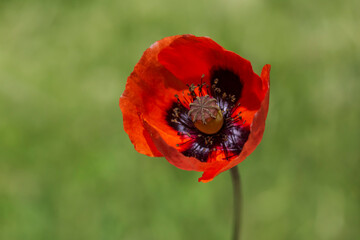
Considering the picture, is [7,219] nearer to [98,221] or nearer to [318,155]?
[98,221]

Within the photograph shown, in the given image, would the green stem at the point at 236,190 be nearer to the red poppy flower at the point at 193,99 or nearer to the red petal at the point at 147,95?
the red poppy flower at the point at 193,99

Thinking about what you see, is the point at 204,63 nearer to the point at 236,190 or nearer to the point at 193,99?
the point at 193,99

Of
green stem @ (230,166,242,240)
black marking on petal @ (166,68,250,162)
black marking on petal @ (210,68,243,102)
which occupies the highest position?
black marking on petal @ (210,68,243,102)

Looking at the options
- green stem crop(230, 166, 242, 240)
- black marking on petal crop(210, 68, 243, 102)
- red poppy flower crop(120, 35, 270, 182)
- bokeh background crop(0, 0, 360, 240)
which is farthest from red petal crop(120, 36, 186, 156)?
bokeh background crop(0, 0, 360, 240)

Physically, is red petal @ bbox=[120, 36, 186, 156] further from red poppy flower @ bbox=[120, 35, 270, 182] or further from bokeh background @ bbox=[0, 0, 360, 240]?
bokeh background @ bbox=[0, 0, 360, 240]

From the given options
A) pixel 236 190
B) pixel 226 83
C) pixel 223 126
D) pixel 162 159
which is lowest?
pixel 162 159

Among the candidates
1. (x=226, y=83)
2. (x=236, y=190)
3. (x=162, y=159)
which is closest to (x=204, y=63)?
(x=226, y=83)

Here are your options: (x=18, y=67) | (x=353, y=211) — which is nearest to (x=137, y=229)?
(x=353, y=211)
